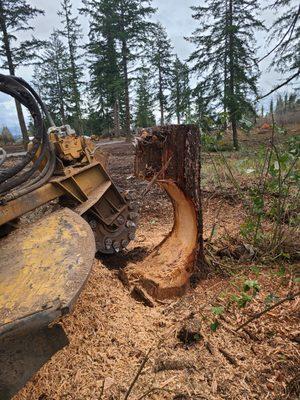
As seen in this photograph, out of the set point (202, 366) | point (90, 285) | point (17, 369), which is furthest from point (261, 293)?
point (17, 369)

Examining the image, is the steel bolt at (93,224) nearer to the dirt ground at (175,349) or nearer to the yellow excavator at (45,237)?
the yellow excavator at (45,237)

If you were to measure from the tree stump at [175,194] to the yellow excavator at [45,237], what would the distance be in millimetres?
652

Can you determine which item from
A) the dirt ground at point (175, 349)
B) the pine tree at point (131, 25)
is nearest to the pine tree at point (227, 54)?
the pine tree at point (131, 25)

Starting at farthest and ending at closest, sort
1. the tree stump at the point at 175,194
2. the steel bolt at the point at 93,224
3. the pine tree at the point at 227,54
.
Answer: the pine tree at the point at 227,54, the steel bolt at the point at 93,224, the tree stump at the point at 175,194

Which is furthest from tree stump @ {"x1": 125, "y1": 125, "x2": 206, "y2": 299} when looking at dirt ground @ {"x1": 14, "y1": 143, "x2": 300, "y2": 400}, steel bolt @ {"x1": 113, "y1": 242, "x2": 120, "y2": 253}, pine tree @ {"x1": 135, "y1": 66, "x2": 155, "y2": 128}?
pine tree @ {"x1": 135, "y1": 66, "x2": 155, "y2": 128}

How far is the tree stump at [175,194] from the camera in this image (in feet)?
11.5

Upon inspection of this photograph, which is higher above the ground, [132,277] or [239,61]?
[239,61]

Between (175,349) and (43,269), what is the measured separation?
1314 mm

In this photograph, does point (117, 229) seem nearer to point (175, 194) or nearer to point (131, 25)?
point (175, 194)

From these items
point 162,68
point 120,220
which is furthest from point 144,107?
point 120,220

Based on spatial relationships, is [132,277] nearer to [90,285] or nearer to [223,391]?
[90,285]

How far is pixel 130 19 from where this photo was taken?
842 inches

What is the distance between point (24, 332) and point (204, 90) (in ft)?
57.9

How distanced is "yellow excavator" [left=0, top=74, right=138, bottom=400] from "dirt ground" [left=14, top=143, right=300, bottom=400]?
2.33 feet
